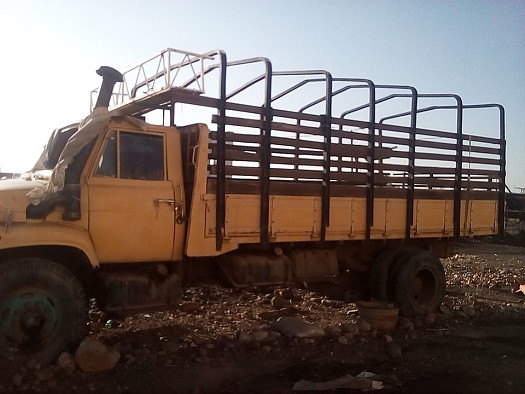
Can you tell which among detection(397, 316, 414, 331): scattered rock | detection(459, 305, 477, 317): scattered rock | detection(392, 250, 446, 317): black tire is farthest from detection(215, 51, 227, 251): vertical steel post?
detection(459, 305, 477, 317): scattered rock

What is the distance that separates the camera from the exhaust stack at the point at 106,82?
6078mm

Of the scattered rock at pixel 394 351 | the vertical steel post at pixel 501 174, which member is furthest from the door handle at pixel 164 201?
the vertical steel post at pixel 501 174

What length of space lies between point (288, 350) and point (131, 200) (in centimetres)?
226

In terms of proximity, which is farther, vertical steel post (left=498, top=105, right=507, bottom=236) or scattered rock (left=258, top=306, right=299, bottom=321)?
vertical steel post (left=498, top=105, right=507, bottom=236)

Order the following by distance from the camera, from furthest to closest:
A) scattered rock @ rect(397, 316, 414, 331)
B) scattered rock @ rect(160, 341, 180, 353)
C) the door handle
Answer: scattered rock @ rect(397, 316, 414, 331)
the door handle
scattered rock @ rect(160, 341, 180, 353)

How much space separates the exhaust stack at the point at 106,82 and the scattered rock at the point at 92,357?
2436 millimetres

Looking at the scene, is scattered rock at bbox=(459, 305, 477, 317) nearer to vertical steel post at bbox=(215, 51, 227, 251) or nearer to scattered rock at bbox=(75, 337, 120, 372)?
vertical steel post at bbox=(215, 51, 227, 251)

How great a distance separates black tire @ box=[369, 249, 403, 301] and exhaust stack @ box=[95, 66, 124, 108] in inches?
169

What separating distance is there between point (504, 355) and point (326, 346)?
1.87m

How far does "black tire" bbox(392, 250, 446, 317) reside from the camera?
8.01 metres

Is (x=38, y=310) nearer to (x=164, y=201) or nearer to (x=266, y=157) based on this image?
(x=164, y=201)

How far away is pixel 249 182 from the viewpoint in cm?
661

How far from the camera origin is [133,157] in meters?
5.95

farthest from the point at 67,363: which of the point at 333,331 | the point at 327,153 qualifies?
the point at 327,153
